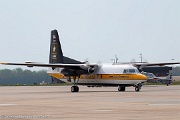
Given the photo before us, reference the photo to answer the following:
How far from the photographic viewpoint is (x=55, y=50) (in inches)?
2443

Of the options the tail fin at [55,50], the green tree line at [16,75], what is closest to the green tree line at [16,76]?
the green tree line at [16,75]

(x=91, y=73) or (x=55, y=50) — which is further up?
(x=55, y=50)

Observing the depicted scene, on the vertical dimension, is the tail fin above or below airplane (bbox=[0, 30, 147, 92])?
above

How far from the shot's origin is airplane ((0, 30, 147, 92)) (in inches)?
2167

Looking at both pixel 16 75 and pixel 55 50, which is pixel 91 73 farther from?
pixel 16 75

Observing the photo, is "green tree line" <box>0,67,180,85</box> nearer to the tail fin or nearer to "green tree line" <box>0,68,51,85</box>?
"green tree line" <box>0,68,51,85</box>

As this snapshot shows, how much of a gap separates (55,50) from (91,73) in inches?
251

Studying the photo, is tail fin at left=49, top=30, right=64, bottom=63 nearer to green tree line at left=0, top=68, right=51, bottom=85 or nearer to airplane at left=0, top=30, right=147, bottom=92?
airplane at left=0, top=30, right=147, bottom=92

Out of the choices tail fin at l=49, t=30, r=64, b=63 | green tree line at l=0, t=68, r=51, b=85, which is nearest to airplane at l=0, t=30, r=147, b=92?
tail fin at l=49, t=30, r=64, b=63

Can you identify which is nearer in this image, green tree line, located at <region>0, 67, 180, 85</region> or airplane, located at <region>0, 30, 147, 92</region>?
airplane, located at <region>0, 30, 147, 92</region>

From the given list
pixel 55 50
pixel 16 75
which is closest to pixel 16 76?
pixel 16 75

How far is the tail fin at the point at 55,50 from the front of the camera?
6141 centimetres

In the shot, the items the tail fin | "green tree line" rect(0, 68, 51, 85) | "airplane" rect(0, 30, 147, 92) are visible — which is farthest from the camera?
"green tree line" rect(0, 68, 51, 85)

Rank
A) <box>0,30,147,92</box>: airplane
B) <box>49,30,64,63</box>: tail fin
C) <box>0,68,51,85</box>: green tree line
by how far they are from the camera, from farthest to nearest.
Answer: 1. <box>0,68,51,85</box>: green tree line
2. <box>49,30,64,63</box>: tail fin
3. <box>0,30,147,92</box>: airplane
